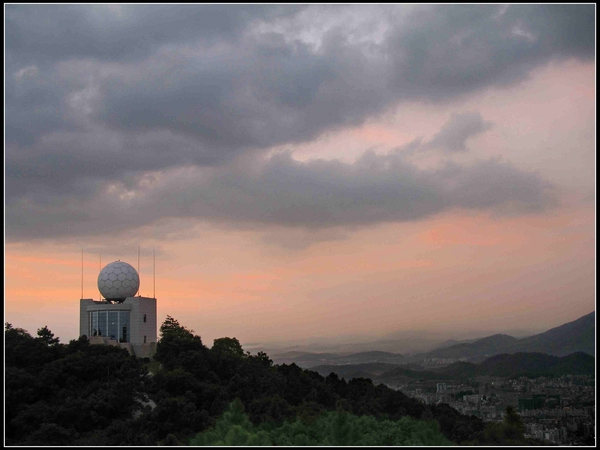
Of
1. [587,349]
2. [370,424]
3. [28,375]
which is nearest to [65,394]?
[28,375]

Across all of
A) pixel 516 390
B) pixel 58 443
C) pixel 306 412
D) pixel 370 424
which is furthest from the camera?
pixel 516 390

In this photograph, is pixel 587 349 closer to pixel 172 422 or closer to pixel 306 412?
pixel 306 412

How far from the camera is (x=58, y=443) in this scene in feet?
78.6

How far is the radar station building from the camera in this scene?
136 feet

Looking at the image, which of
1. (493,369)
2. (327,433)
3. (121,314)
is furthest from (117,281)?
(327,433)

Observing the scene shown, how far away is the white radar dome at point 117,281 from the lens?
42.6 m

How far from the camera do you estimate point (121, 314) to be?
1647 inches

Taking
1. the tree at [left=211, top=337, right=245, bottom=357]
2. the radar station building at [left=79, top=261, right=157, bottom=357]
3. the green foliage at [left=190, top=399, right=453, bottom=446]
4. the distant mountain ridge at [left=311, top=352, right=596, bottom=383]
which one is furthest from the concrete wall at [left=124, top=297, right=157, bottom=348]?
the green foliage at [left=190, top=399, right=453, bottom=446]

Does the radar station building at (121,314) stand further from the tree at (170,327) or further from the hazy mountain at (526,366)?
the hazy mountain at (526,366)

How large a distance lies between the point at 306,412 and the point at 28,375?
1151 cm

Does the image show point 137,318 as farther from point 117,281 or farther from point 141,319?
point 117,281

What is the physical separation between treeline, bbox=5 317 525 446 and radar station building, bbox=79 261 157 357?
7254 millimetres

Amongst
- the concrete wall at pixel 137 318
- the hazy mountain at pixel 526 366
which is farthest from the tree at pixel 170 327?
the hazy mountain at pixel 526 366

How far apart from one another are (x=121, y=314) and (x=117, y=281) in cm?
217
